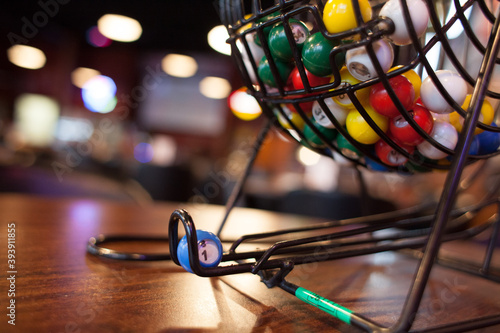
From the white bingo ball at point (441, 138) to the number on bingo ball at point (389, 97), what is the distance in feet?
0.14

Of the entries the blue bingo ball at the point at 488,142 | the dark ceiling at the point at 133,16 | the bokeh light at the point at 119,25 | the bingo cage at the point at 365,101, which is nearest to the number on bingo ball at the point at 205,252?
the bingo cage at the point at 365,101

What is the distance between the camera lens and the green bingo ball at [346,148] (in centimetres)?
35

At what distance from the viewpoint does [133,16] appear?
4.62m

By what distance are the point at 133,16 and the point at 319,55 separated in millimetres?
4917

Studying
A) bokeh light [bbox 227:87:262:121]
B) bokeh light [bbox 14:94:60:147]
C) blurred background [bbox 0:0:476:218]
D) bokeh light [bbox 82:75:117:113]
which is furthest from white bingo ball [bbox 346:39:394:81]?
bokeh light [bbox 82:75:117:113]

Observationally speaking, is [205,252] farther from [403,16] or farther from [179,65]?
[179,65]

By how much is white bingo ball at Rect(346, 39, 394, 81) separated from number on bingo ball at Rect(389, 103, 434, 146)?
0.05 m

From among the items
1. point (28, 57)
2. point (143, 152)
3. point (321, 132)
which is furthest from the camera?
point (143, 152)

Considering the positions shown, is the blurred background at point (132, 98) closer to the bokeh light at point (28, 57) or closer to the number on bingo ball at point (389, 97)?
the bokeh light at point (28, 57)

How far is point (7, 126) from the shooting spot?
6.67 m

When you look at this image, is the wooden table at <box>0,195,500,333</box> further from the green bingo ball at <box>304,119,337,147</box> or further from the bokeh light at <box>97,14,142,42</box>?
the bokeh light at <box>97,14,142,42</box>

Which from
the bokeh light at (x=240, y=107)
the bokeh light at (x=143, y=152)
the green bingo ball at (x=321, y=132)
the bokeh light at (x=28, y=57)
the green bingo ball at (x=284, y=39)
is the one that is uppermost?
the bokeh light at (x=240, y=107)

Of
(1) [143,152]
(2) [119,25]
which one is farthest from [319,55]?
(1) [143,152]

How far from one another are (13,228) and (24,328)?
1.02 feet
